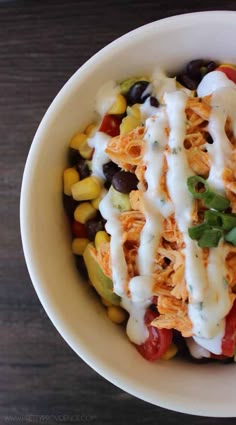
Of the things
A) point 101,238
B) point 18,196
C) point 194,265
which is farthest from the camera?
point 18,196

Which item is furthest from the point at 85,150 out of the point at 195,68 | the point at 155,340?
the point at 155,340

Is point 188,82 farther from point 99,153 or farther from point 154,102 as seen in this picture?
point 99,153

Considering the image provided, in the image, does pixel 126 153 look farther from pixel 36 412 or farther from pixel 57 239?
pixel 36 412

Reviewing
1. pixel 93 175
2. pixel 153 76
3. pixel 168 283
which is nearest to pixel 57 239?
pixel 93 175

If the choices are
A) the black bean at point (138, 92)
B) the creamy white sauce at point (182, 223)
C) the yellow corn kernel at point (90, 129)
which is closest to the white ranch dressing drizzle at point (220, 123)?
the creamy white sauce at point (182, 223)

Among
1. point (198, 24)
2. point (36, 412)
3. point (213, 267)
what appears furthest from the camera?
point (36, 412)

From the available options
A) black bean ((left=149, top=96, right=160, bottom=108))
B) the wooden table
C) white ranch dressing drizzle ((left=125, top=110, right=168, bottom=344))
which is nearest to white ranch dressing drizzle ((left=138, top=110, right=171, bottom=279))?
white ranch dressing drizzle ((left=125, top=110, right=168, bottom=344))
